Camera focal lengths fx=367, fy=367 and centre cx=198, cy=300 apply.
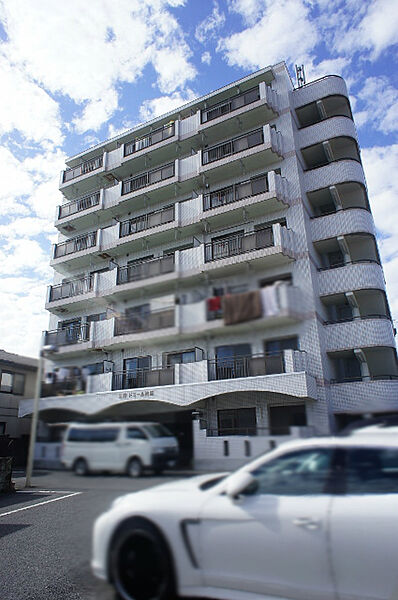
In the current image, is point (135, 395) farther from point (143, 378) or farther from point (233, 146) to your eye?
point (233, 146)

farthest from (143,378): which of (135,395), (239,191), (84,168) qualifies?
(84,168)

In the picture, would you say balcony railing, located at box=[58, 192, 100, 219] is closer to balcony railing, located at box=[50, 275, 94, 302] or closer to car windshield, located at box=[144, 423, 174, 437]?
balcony railing, located at box=[50, 275, 94, 302]

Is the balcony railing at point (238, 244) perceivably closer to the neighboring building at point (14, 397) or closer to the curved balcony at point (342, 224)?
the curved balcony at point (342, 224)

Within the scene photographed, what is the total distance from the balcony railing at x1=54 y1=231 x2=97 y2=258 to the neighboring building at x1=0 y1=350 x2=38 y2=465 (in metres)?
0.48

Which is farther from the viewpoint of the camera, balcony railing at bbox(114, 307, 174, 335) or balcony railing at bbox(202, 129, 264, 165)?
balcony railing at bbox(202, 129, 264, 165)

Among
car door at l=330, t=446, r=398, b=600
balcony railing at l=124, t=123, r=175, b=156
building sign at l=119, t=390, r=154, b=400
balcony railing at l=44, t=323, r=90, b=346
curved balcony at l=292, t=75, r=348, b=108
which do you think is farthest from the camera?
balcony railing at l=124, t=123, r=175, b=156

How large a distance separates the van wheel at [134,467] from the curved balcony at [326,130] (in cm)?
147

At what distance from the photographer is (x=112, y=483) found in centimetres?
88

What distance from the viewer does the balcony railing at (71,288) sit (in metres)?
1.37

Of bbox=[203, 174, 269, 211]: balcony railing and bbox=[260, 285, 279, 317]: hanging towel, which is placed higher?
bbox=[203, 174, 269, 211]: balcony railing

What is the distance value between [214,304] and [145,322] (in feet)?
0.75

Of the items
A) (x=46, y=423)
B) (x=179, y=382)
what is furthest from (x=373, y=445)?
(x=46, y=423)

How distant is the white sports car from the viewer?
737mm

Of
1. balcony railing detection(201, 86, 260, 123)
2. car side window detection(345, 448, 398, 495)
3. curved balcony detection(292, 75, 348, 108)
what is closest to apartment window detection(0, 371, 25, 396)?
car side window detection(345, 448, 398, 495)
